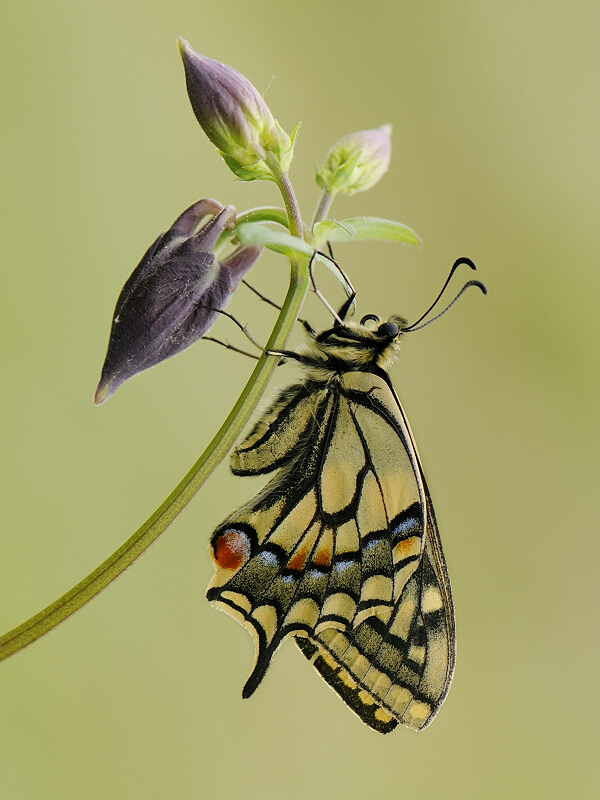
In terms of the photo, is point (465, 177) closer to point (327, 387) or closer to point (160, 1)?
point (160, 1)

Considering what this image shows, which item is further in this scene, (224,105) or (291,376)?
(291,376)

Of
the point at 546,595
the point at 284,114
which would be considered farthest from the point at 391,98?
the point at 546,595

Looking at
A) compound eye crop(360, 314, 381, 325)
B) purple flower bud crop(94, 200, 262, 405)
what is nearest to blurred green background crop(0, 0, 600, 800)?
compound eye crop(360, 314, 381, 325)

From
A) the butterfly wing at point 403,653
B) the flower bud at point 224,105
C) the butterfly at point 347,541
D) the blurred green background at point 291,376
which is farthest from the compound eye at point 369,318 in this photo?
the blurred green background at point 291,376

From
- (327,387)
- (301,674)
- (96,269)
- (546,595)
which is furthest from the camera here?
(546,595)

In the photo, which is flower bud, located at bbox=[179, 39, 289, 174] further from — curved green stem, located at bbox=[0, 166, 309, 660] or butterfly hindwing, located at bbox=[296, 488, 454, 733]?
butterfly hindwing, located at bbox=[296, 488, 454, 733]

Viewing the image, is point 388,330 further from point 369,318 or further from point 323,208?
point 323,208

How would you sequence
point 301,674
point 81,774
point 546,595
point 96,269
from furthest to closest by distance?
point 546,595 → point 301,674 → point 96,269 → point 81,774

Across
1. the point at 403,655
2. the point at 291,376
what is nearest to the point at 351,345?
the point at 403,655
